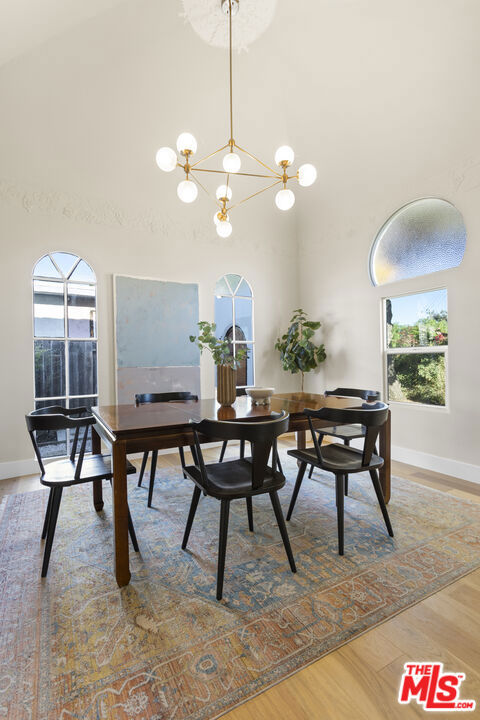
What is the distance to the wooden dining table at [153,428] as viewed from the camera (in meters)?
1.79

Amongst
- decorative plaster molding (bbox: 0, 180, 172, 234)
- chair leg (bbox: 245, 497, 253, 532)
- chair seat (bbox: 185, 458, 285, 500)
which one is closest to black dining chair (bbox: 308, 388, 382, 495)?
chair leg (bbox: 245, 497, 253, 532)

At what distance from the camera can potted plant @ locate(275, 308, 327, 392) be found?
4.68 meters

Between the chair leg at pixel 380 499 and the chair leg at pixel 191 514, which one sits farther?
the chair leg at pixel 380 499

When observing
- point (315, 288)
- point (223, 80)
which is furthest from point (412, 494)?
point (223, 80)

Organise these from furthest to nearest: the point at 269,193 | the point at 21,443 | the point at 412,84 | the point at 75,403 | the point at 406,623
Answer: the point at 269,193, the point at 75,403, the point at 21,443, the point at 412,84, the point at 406,623

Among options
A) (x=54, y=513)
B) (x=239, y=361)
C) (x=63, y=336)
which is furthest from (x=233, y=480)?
(x=63, y=336)

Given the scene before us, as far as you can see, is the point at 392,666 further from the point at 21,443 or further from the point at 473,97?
the point at 473,97

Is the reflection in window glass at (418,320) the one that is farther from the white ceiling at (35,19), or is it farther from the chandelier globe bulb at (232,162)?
the white ceiling at (35,19)

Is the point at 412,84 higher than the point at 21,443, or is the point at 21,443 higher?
the point at 412,84

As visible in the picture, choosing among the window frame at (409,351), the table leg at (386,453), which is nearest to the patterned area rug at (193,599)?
the table leg at (386,453)

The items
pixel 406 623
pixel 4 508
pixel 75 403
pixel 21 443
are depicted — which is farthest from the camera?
pixel 75 403

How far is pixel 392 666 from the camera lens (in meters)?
1.30

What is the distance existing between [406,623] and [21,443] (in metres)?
3.54

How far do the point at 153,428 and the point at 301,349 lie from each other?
314cm
